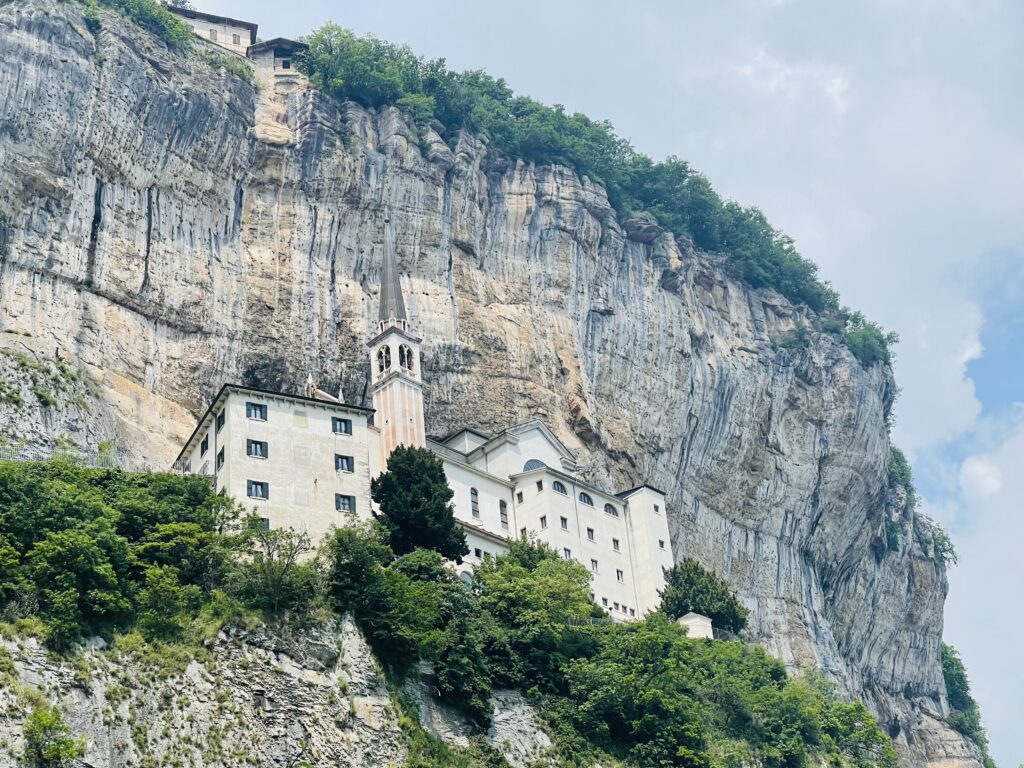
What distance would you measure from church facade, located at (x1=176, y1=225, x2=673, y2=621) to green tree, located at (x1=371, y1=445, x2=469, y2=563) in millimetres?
1084

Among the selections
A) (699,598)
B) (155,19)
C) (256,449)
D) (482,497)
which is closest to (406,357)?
(482,497)

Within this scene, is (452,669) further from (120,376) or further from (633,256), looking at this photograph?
(633,256)

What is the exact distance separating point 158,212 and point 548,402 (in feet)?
67.1

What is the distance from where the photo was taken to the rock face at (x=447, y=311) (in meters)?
59.4

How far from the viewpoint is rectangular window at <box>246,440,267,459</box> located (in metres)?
50.5

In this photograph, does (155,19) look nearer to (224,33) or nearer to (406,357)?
(224,33)

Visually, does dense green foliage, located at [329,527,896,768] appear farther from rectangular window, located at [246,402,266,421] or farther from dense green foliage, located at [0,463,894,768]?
rectangular window, located at [246,402,266,421]

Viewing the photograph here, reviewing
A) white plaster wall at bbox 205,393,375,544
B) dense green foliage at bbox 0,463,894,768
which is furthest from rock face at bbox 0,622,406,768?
white plaster wall at bbox 205,393,375,544

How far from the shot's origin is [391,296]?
66000mm

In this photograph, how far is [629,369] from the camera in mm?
75500

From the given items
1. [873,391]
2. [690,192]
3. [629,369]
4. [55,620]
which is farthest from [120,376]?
[873,391]

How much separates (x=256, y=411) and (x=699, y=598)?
22.2m

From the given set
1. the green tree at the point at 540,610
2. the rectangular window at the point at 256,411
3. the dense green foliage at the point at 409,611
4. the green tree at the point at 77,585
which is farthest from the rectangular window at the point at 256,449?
the green tree at the point at 77,585

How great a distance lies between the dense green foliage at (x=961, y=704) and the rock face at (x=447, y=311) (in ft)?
6.18
